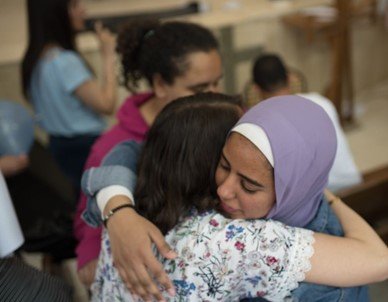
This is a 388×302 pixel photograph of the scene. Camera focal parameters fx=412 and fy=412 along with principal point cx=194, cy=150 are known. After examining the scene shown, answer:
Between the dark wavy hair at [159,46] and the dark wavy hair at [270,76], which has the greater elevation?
the dark wavy hair at [159,46]

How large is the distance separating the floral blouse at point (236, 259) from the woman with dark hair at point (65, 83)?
46.2 inches

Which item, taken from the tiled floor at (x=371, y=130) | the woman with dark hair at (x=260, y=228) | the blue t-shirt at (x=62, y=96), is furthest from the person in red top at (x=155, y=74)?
the tiled floor at (x=371, y=130)

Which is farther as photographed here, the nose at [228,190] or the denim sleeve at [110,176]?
the denim sleeve at [110,176]

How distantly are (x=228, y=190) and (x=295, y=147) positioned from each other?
15 cm

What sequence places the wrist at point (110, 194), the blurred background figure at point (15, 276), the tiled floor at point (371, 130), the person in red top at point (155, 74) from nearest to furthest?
the blurred background figure at point (15, 276) → the wrist at point (110, 194) → the person in red top at point (155, 74) → the tiled floor at point (371, 130)

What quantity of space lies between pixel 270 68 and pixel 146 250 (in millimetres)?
1565

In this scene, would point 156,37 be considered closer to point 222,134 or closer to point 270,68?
point 222,134

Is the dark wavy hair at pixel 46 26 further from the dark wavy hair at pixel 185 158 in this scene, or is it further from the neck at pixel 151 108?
the dark wavy hair at pixel 185 158

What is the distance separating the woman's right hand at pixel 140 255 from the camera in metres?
0.74

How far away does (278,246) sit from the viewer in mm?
746

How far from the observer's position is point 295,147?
0.75 meters

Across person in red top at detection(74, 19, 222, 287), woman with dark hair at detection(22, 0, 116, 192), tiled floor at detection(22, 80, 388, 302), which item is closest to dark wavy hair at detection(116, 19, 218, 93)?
person in red top at detection(74, 19, 222, 287)

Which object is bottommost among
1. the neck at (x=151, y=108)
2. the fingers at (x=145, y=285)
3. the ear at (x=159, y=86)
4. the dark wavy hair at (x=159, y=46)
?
the fingers at (x=145, y=285)

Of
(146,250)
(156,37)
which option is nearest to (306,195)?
(146,250)
